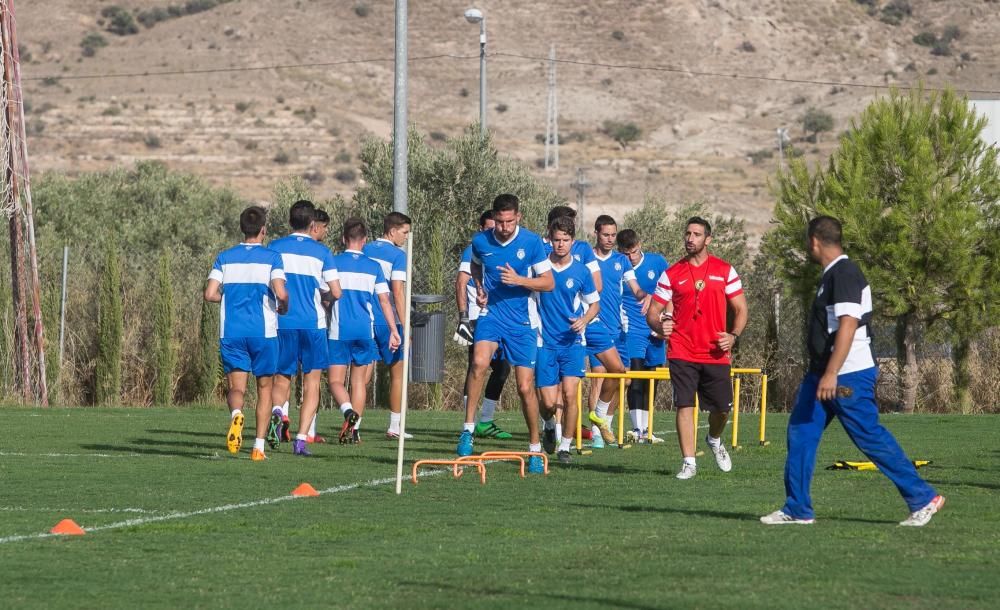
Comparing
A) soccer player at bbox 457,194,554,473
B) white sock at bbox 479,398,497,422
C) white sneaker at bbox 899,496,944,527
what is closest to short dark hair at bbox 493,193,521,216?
soccer player at bbox 457,194,554,473

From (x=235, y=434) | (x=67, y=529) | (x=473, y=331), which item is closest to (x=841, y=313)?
(x=67, y=529)

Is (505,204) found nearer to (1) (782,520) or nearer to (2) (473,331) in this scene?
(2) (473,331)

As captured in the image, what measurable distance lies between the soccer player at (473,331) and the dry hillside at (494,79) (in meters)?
66.1

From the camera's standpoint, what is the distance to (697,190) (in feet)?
277

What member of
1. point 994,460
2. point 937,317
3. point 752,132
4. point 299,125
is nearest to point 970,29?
point 752,132

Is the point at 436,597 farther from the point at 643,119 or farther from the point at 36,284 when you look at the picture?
the point at 643,119

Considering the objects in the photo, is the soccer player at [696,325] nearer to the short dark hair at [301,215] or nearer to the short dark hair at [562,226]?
the short dark hair at [562,226]

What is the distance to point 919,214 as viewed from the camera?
2908 centimetres

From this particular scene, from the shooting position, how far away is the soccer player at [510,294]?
13922 mm

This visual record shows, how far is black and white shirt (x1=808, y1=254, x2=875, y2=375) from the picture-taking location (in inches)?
375

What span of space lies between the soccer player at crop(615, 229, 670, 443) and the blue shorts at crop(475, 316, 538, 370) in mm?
3564

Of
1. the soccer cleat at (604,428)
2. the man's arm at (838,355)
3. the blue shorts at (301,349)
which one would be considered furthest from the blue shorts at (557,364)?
the man's arm at (838,355)

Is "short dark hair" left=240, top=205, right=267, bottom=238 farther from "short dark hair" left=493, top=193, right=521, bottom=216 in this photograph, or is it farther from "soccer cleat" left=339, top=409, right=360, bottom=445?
"soccer cleat" left=339, top=409, right=360, bottom=445

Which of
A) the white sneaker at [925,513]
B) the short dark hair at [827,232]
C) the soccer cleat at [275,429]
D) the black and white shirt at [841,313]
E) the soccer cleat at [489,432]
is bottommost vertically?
the soccer cleat at [489,432]
